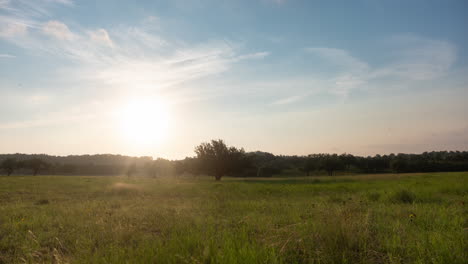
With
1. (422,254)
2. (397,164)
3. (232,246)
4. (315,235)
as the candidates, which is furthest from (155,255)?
(397,164)

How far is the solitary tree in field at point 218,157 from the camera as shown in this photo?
174ft

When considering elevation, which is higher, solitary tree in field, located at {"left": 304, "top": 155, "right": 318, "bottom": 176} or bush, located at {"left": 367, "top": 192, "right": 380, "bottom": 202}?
solitary tree in field, located at {"left": 304, "top": 155, "right": 318, "bottom": 176}

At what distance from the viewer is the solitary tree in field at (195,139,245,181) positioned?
5303cm

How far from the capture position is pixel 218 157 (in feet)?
174

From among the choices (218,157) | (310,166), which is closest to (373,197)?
(218,157)

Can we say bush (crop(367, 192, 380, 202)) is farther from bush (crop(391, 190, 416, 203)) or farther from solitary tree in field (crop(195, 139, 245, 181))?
solitary tree in field (crop(195, 139, 245, 181))

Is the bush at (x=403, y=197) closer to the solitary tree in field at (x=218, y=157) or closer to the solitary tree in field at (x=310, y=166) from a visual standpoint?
the solitary tree in field at (x=218, y=157)

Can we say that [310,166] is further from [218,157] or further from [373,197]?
[373,197]

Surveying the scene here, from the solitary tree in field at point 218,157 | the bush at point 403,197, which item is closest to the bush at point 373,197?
the bush at point 403,197

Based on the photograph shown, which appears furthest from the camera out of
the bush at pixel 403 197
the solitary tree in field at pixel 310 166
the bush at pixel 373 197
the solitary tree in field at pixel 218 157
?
the solitary tree in field at pixel 310 166

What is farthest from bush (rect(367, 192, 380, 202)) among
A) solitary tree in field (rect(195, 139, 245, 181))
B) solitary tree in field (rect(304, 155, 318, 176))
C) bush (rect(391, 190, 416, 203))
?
solitary tree in field (rect(304, 155, 318, 176))

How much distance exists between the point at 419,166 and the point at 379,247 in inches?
3880

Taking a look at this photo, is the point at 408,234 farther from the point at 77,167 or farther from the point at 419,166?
the point at 77,167

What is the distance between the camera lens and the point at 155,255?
405cm
